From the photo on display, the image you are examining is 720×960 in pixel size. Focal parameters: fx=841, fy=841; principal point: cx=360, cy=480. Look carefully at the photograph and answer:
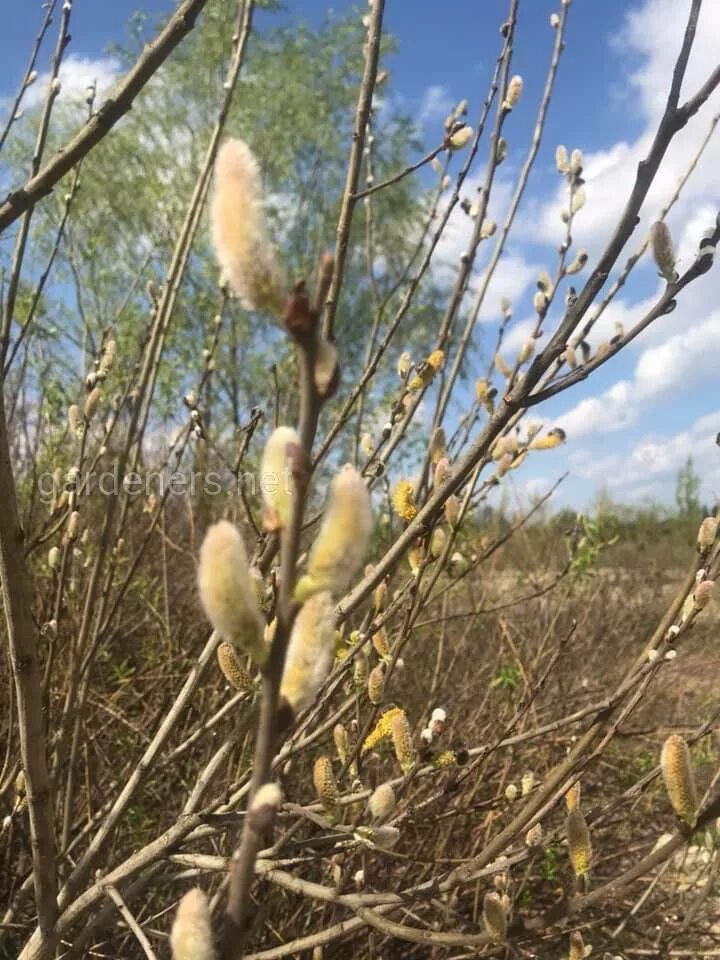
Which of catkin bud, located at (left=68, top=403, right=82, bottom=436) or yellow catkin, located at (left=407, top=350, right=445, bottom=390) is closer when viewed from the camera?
yellow catkin, located at (left=407, top=350, right=445, bottom=390)

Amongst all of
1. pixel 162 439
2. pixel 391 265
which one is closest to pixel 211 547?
pixel 162 439

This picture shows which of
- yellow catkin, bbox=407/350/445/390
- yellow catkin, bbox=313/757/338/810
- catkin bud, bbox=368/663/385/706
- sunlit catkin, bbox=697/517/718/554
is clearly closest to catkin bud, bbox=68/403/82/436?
yellow catkin, bbox=407/350/445/390

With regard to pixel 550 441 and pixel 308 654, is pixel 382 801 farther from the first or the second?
pixel 550 441

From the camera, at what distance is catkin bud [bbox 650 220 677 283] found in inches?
28.1

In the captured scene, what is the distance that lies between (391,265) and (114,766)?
10.2m

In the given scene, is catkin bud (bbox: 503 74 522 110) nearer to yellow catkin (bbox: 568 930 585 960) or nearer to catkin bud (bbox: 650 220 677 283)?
catkin bud (bbox: 650 220 677 283)

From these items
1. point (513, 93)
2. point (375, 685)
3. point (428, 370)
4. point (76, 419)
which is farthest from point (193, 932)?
point (513, 93)

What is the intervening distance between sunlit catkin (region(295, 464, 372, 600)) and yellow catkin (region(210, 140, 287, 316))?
84 millimetres

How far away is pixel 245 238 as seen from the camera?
14.1 inches

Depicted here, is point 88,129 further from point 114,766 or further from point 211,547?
point 114,766

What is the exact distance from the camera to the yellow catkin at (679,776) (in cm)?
60

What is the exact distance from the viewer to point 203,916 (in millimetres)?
390

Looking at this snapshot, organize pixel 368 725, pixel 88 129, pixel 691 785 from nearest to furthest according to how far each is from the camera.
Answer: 1. pixel 691 785
2. pixel 88 129
3. pixel 368 725

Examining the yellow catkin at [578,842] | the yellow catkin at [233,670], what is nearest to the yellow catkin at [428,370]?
the yellow catkin at [233,670]
